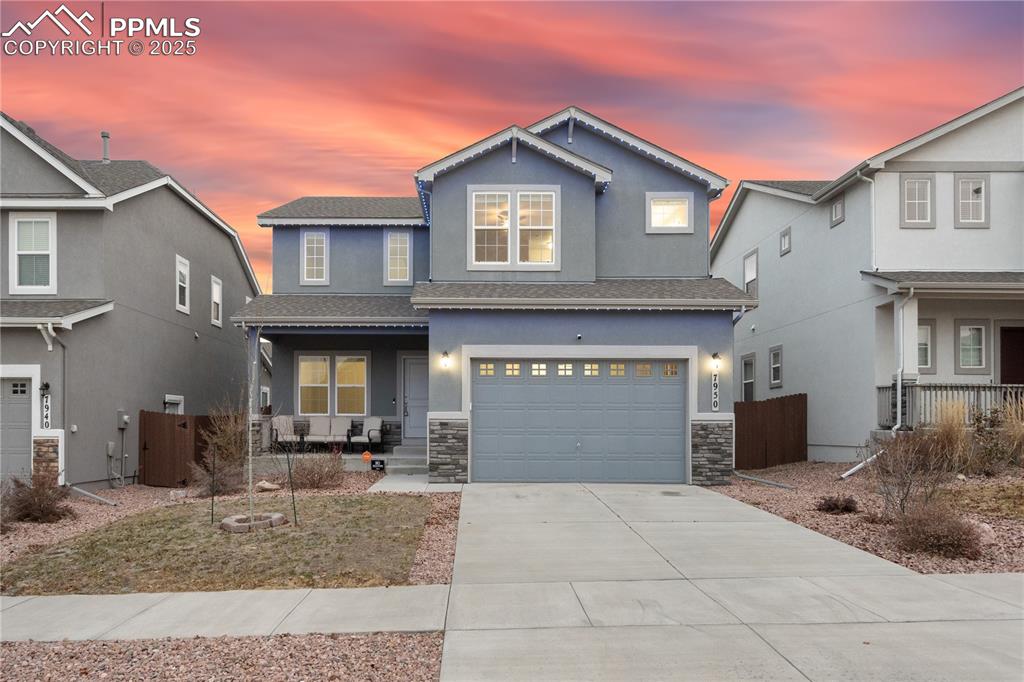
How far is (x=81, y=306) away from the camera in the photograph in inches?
592

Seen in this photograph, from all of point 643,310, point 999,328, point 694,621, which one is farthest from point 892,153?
point 694,621

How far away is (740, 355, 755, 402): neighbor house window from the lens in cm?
2472

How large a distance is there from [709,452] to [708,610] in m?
8.67

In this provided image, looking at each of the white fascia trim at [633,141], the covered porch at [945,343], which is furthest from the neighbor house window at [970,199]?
the white fascia trim at [633,141]

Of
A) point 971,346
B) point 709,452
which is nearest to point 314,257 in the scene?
point 709,452

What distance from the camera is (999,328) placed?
699 inches

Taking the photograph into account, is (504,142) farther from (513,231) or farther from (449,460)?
(449,460)

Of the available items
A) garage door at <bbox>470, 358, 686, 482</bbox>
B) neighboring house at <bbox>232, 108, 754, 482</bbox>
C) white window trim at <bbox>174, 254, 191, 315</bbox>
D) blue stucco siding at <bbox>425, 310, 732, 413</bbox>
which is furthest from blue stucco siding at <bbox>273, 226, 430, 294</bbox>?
garage door at <bbox>470, 358, 686, 482</bbox>

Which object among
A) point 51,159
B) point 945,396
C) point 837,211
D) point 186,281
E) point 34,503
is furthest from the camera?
point 186,281

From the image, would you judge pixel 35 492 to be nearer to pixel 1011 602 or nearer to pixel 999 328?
pixel 1011 602

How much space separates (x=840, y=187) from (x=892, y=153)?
161 cm

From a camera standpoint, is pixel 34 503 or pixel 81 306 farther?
pixel 81 306

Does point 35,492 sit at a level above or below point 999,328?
below

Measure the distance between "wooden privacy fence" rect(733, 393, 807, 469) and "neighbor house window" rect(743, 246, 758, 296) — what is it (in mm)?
5421
